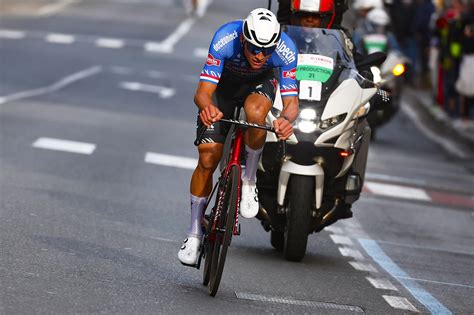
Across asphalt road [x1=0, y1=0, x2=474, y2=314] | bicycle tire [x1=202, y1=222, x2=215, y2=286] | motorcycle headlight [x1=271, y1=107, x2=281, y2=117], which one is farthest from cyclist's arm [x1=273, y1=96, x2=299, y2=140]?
motorcycle headlight [x1=271, y1=107, x2=281, y2=117]

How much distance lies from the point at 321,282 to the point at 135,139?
11185 millimetres

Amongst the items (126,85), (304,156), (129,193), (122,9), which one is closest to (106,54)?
(126,85)

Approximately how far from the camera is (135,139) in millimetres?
21938

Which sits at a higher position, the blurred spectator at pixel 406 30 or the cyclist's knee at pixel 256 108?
the cyclist's knee at pixel 256 108

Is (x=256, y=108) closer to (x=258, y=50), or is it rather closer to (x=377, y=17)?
(x=258, y=50)

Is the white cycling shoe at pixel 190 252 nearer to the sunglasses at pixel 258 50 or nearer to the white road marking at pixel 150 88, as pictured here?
the sunglasses at pixel 258 50

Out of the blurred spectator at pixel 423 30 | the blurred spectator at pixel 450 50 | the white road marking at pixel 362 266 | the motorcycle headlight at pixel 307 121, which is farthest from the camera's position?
the blurred spectator at pixel 423 30

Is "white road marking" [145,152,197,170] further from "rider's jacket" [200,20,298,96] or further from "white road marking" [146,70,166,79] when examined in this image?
"white road marking" [146,70,166,79]

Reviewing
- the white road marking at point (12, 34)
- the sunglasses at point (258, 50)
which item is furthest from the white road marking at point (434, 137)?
the sunglasses at point (258, 50)

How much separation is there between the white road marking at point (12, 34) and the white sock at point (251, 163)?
36782 millimetres

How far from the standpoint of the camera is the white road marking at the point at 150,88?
3294 cm

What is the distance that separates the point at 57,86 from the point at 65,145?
40.0ft

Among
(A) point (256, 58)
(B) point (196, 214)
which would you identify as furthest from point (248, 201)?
(A) point (256, 58)

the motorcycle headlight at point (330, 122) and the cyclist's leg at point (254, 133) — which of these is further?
the motorcycle headlight at point (330, 122)
